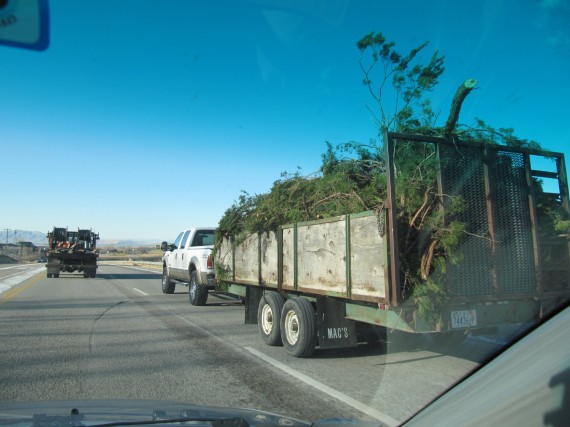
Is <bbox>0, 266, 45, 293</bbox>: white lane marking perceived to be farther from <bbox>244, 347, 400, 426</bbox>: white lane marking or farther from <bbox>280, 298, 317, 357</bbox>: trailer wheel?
<bbox>244, 347, 400, 426</bbox>: white lane marking

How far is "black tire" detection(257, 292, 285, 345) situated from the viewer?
7.85 meters

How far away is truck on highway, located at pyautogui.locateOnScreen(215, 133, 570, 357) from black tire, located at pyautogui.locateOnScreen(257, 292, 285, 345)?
705 mm

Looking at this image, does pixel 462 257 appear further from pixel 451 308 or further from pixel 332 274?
pixel 332 274

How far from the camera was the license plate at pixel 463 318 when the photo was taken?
18.0 ft

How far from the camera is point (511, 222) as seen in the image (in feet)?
19.7

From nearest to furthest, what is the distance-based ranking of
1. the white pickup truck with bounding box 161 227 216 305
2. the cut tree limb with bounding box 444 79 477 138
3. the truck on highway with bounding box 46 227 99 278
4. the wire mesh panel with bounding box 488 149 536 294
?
the cut tree limb with bounding box 444 79 477 138 → the wire mesh panel with bounding box 488 149 536 294 → the white pickup truck with bounding box 161 227 216 305 → the truck on highway with bounding box 46 227 99 278

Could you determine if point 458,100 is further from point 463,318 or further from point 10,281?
point 10,281

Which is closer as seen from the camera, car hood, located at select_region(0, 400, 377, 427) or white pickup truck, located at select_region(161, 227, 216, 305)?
car hood, located at select_region(0, 400, 377, 427)

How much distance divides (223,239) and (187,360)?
4470 mm

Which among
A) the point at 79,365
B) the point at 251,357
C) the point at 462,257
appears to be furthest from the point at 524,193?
the point at 79,365

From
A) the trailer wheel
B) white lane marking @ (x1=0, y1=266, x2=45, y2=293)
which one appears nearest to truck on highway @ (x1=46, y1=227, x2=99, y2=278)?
white lane marking @ (x1=0, y1=266, x2=45, y2=293)

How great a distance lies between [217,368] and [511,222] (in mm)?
4031

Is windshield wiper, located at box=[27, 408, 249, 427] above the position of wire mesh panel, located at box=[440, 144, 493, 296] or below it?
below

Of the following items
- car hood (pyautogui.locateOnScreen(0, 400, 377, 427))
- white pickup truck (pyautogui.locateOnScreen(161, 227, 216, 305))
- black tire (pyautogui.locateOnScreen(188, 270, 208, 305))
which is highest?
white pickup truck (pyautogui.locateOnScreen(161, 227, 216, 305))
